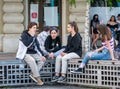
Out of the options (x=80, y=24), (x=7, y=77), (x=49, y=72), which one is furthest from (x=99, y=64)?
(x=80, y=24)

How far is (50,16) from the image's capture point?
18.9m

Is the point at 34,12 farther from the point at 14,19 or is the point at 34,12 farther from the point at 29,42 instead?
the point at 29,42

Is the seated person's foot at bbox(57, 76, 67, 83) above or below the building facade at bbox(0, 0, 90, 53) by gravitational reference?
below

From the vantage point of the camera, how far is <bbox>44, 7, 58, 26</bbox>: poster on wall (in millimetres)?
18812

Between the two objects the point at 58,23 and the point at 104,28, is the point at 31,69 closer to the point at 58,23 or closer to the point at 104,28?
the point at 104,28

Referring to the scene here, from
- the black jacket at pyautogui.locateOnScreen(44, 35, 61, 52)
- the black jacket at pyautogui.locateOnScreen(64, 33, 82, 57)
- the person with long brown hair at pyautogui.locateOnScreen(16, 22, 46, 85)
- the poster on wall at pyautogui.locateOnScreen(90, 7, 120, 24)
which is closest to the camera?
the person with long brown hair at pyautogui.locateOnScreen(16, 22, 46, 85)

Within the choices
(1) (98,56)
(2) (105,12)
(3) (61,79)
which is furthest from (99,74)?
(2) (105,12)

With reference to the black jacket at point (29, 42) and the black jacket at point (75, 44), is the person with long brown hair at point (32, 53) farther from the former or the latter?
the black jacket at point (75, 44)

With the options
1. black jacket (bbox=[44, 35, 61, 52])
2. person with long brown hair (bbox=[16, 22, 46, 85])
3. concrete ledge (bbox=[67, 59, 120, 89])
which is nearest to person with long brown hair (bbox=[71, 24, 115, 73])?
concrete ledge (bbox=[67, 59, 120, 89])

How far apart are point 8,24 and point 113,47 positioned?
7.78 meters

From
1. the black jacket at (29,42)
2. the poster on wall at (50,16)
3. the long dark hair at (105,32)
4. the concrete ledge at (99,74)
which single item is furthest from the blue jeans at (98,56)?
the poster on wall at (50,16)

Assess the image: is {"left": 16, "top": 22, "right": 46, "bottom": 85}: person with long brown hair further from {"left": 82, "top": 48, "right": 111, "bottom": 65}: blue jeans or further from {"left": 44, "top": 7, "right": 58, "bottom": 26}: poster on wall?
{"left": 44, "top": 7, "right": 58, "bottom": 26}: poster on wall

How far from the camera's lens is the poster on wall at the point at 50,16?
18.8m

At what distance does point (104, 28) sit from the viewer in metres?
10.9
